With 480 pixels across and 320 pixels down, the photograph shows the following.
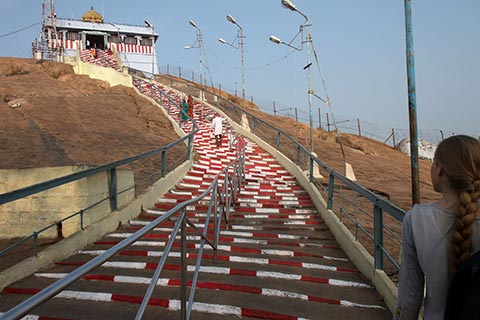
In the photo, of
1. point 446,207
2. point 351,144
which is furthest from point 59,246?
point 351,144

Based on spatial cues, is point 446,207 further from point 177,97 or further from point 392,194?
point 177,97

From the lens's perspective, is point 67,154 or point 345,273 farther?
point 67,154

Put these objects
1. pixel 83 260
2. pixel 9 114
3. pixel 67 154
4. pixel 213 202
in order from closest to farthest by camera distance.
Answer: pixel 83 260 < pixel 213 202 < pixel 67 154 < pixel 9 114

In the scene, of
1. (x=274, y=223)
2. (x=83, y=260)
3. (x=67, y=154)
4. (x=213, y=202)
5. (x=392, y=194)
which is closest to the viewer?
(x=83, y=260)

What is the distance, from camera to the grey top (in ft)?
5.49

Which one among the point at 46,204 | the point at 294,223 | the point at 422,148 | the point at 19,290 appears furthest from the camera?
the point at 422,148

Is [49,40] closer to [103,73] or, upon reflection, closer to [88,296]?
[103,73]

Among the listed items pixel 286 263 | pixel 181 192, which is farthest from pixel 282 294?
pixel 181 192

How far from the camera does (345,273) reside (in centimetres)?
504

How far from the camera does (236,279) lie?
4.46m

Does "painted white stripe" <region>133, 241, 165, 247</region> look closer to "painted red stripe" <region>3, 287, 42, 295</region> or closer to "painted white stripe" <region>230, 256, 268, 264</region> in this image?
"painted white stripe" <region>230, 256, 268, 264</region>

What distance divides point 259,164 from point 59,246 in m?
8.87

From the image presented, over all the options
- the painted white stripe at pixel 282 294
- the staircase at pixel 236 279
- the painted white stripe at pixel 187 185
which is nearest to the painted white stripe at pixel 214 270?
the staircase at pixel 236 279

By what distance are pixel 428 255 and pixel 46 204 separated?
17.6ft
